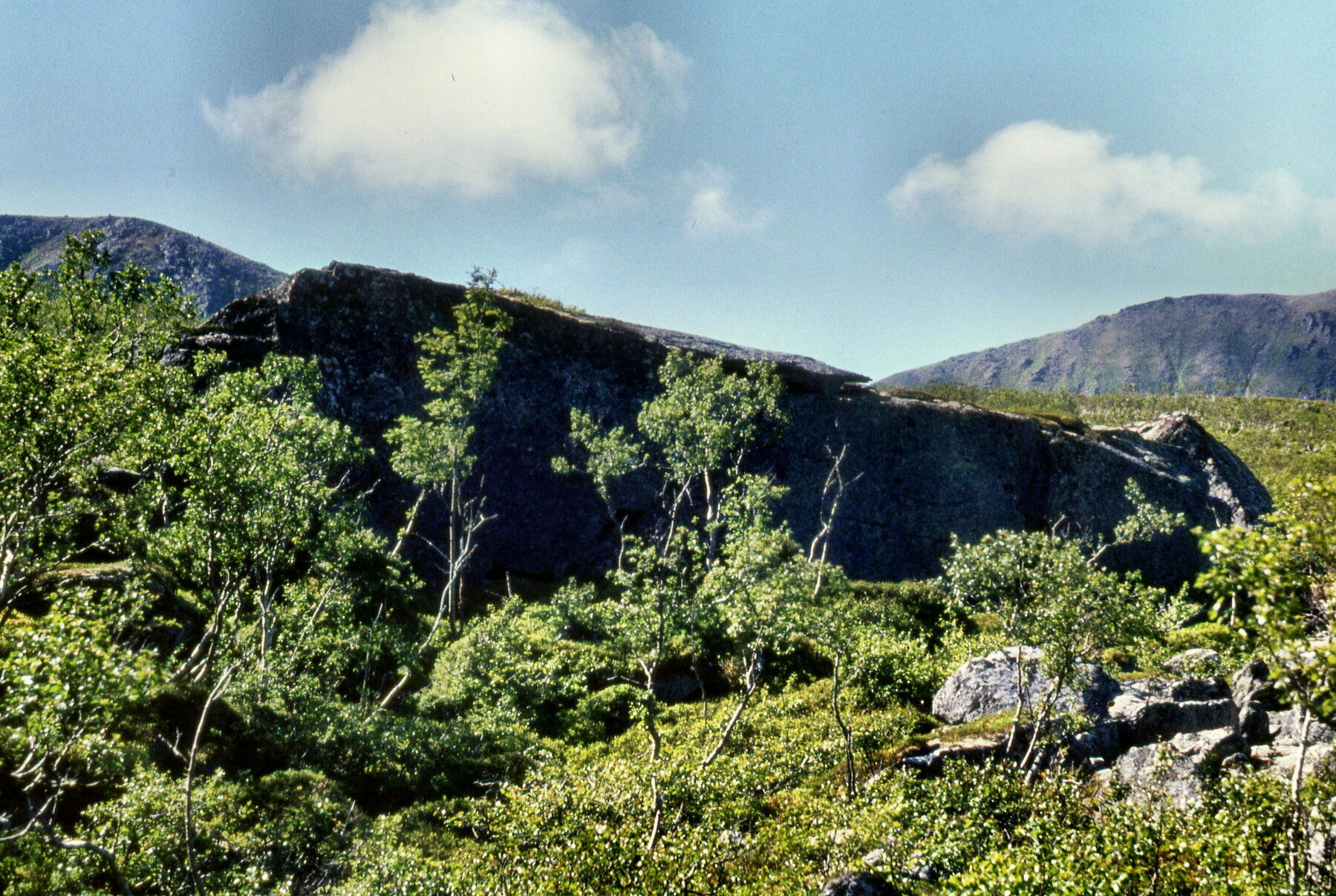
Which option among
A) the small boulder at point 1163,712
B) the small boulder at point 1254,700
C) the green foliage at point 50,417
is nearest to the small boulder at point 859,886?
the green foliage at point 50,417

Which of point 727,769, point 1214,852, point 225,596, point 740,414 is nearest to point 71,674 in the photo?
point 225,596

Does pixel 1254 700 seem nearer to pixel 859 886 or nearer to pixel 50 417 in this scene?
pixel 859 886

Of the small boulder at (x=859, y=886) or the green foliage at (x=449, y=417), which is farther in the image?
the green foliage at (x=449, y=417)

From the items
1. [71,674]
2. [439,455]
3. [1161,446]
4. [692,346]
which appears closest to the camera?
[71,674]

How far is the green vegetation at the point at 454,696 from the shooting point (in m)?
9.20

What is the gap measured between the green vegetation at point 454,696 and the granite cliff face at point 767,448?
40.8ft

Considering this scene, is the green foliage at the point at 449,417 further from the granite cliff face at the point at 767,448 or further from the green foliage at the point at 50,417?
the green foliage at the point at 50,417

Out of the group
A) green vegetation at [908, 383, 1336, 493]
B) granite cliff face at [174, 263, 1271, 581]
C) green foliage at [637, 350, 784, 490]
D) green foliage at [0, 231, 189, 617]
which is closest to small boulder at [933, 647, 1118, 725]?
green foliage at [637, 350, 784, 490]

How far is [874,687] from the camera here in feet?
86.1

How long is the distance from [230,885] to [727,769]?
32.5ft

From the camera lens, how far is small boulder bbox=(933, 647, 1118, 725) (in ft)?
74.0

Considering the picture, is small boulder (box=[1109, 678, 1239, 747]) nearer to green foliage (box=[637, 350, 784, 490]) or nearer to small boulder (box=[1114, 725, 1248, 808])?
small boulder (box=[1114, 725, 1248, 808])

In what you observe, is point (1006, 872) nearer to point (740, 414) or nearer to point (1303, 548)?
point (1303, 548)

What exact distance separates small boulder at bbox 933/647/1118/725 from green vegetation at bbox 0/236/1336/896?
886mm
